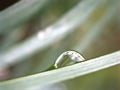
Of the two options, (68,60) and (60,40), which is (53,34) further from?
(68,60)

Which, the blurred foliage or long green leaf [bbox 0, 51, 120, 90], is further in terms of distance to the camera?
the blurred foliage

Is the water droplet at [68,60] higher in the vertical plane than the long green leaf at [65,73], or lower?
lower

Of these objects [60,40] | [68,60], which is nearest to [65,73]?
[68,60]

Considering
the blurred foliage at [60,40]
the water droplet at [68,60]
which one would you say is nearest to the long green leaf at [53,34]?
the blurred foliage at [60,40]

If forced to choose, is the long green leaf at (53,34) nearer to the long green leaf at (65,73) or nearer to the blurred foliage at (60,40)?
the blurred foliage at (60,40)

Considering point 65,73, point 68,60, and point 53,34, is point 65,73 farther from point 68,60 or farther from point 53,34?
point 53,34

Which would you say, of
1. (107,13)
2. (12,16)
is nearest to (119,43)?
(107,13)

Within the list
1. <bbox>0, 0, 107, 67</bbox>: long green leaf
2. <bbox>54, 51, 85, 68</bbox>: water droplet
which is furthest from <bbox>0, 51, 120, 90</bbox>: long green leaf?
<bbox>0, 0, 107, 67</bbox>: long green leaf

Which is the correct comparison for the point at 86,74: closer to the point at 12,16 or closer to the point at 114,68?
the point at 114,68

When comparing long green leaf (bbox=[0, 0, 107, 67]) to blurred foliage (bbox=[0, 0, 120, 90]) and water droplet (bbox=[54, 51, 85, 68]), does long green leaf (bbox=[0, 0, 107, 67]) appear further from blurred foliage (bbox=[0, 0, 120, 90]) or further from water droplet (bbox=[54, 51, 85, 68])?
water droplet (bbox=[54, 51, 85, 68])

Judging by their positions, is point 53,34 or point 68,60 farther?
point 53,34

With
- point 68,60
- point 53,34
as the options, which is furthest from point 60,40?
point 68,60
